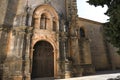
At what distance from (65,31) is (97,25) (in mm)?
11260

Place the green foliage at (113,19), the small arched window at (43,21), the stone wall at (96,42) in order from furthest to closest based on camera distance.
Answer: the stone wall at (96,42)
the small arched window at (43,21)
the green foliage at (113,19)

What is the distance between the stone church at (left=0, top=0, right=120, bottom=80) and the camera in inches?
A: 411

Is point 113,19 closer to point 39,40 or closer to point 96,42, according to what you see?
point 39,40

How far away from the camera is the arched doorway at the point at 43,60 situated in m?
11.3

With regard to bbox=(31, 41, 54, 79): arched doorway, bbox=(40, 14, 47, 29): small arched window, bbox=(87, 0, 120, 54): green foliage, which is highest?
bbox=(40, 14, 47, 29): small arched window

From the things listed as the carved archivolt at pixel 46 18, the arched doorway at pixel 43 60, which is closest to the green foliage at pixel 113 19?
the carved archivolt at pixel 46 18

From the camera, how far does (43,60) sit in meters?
11.8

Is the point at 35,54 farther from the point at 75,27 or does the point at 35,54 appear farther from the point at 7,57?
the point at 75,27

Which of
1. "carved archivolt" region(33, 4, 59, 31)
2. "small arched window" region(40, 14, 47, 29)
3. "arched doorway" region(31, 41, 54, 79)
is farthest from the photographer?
"small arched window" region(40, 14, 47, 29)

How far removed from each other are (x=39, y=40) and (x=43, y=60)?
186 cm

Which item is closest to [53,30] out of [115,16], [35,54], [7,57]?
[35,54]

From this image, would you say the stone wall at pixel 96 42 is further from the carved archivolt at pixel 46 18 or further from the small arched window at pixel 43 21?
the small arched window at pixel 43 21

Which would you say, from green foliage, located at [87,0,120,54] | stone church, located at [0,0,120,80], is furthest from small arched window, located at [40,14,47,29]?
green foliage, located at [87,0,120,54]

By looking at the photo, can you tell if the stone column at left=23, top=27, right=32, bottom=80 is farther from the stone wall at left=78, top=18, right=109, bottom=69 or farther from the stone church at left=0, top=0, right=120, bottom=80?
the stone wall at left=78, top=18, right=109, bottom=69
